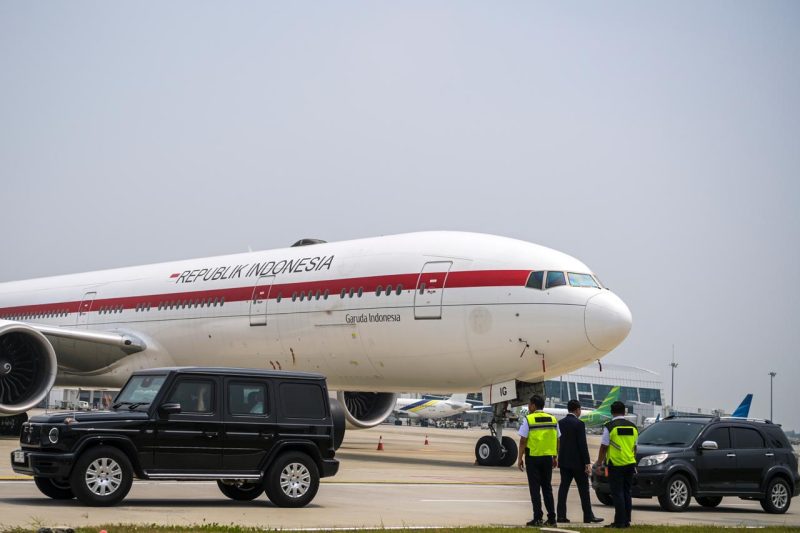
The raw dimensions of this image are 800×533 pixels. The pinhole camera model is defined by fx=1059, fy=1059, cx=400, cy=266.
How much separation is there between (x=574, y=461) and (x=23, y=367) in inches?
660

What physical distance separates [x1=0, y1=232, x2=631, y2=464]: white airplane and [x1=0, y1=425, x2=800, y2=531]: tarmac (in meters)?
2.60

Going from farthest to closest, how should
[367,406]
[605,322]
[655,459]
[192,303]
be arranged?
[367,406] → [192,303] → [605,322] → [655,459]

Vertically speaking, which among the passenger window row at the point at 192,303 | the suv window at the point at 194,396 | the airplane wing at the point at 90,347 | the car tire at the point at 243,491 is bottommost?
the car tire at the point at 243,491

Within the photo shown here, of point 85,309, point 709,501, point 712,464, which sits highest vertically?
point 85,309

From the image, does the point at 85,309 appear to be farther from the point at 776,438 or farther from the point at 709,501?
the point at 776,438

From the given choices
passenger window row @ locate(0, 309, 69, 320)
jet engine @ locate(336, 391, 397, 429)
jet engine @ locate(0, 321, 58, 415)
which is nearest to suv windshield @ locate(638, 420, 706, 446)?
jet engine @ locate(336, 391, 397, 429)

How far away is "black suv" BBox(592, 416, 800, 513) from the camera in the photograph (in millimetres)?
14314

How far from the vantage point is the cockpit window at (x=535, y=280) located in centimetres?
2023

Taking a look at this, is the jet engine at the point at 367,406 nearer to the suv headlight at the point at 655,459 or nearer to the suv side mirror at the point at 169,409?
the suv headlight at the point at 655,459

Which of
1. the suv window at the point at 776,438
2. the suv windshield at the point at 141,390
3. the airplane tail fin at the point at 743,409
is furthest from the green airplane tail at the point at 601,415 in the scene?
the suv windshield at the point at 141,390

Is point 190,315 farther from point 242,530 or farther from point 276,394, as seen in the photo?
point 242,530

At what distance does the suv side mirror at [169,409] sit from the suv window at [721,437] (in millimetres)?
7564

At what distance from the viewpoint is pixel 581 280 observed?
67.3 feet

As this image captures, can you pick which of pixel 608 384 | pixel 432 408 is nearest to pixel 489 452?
pixel 432 408
